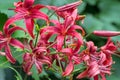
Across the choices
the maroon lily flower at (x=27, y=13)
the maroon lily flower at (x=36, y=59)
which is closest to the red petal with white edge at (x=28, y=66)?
the maroon lily flower at (x=36, y=59)

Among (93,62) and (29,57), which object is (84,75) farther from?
(29,57)

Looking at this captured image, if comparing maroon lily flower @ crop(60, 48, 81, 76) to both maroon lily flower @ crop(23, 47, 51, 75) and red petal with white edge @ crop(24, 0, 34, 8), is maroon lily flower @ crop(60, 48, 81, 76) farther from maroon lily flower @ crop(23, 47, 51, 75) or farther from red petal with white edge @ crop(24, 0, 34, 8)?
red petal with white edge @ crop(24, 0, 34, 8)

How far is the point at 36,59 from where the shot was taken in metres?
1.53

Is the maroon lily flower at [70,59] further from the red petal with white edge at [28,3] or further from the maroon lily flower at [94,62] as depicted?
the red petal with white edge at [28,3]

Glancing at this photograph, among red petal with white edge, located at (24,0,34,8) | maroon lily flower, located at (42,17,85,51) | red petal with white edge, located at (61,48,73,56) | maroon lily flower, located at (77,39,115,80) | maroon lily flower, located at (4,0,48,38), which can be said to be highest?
red petal with white edge, located at (24,0,34,8)

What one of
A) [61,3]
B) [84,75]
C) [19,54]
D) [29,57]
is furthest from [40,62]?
[61,3]

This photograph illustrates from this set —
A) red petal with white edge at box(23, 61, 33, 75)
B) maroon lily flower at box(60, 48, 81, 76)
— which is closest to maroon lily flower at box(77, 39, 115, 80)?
maroon lily flower at box(60, 48, 81, 76)

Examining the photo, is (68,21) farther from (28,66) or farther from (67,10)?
(28,66)

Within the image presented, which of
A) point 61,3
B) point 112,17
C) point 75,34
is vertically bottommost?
point 112,17

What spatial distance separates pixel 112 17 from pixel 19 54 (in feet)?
3.60

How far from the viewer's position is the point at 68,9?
5.15 ft

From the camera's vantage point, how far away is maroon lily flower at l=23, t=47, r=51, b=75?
1.50 meters

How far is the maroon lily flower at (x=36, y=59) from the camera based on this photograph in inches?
59.2

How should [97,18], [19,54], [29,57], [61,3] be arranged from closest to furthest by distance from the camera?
[29,57] → [19,54] → [61,3] → [97,18]
